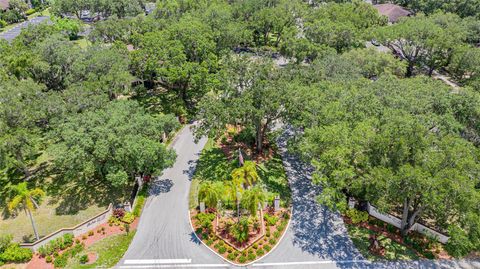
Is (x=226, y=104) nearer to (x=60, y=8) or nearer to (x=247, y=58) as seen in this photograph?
(x=247, y=58)

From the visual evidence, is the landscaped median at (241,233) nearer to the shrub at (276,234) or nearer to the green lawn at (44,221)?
the shrub at (276,234)

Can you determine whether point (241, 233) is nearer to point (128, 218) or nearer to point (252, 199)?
point (252, 199)

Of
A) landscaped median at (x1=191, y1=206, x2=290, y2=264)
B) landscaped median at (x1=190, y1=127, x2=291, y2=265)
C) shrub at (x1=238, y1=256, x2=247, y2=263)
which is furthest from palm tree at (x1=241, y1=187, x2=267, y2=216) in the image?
shrub at (x1=238, y1=256, x2=247, y2=263)

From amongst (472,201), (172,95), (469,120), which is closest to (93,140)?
(172,95)

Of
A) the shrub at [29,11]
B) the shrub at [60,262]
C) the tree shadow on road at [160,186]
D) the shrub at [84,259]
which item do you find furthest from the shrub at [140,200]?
the shrub at [29,11]

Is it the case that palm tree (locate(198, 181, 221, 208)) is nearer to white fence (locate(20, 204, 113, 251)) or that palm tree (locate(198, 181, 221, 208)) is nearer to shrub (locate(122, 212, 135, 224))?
shrub (locate(122, 212, 135, 224))

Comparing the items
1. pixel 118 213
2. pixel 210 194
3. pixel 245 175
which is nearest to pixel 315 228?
pixel 245 175

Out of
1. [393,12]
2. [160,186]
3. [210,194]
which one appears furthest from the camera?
[393,12]
